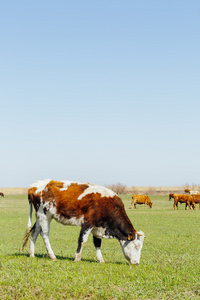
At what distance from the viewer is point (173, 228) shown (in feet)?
80.2

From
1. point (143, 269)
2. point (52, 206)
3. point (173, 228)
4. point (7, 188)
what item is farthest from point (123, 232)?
point (7, 188)

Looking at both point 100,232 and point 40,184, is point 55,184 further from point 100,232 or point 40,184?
point 100,232

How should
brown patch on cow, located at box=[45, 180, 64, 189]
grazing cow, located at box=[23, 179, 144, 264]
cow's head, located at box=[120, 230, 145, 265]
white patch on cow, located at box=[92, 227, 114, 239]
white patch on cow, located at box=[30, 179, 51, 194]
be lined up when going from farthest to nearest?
white patch on cow, located at box=[30, 179, 51, 194]
brown patch on cow, located at box=[45, 180, 64, 189]
white patch on cow, located at box=[92, 227, 114, 239]
grazing cow, located at box=[23, 179, 144, 264]
cow's head, located at box=[120, 230, 145, 265]

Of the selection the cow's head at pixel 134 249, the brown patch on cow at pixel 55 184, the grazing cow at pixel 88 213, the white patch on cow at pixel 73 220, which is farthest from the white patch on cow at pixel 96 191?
the cow's head at pixel 134 249

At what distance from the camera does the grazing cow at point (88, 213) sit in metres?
10.9

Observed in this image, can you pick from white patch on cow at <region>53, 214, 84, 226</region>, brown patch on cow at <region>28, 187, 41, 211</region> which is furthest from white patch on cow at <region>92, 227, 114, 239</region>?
brown patch on cow at <region>28, 187, 41, 211</region>

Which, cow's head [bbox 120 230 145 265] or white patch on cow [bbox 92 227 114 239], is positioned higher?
white patch on cow [bbox 92 227 114 239]

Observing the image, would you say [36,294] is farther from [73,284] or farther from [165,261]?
[165,261]

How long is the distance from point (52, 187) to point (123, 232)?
2450mm

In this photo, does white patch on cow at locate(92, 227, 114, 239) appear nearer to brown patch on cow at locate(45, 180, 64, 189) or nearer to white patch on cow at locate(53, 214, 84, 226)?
white patch on cow at locate(53, 214, 84, 226)

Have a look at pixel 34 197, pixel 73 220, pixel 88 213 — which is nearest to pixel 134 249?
pixel 88 213

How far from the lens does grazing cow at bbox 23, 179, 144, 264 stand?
10.9m

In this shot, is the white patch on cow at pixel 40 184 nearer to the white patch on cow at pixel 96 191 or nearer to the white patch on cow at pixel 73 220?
the white patch on cow at pixel 73 220

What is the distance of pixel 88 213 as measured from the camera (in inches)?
430
